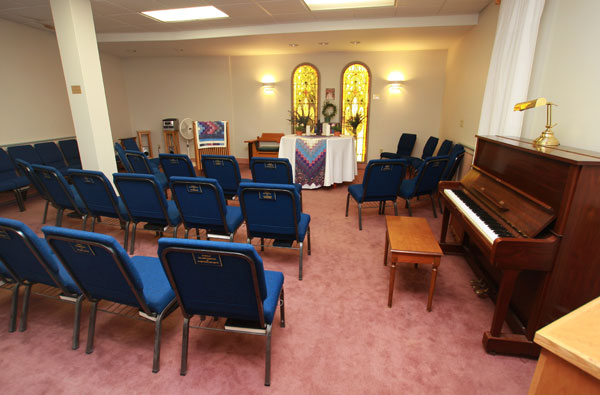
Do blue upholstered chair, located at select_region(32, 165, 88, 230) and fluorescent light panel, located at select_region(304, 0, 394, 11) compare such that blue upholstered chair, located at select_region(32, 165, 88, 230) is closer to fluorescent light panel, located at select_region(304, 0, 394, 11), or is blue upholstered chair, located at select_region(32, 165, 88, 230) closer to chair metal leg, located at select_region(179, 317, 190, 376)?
chair metal leg, located at select_region(179, 317, 190, 376)

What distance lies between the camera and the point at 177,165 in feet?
12.6

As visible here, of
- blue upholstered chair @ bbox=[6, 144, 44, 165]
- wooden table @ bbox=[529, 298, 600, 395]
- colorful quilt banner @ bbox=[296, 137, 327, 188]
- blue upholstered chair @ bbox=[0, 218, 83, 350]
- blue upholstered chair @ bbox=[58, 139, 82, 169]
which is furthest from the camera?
blue upholstered chair @ bbox=[58, 139, 82, 169]

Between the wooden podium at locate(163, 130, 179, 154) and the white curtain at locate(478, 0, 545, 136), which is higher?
the white curtain at locate(478, 0, 545, 136)

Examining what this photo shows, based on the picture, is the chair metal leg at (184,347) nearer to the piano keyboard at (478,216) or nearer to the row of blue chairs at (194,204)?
the row of blue chairs at (194,204)

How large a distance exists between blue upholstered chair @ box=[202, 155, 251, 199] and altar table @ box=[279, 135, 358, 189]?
179 cm

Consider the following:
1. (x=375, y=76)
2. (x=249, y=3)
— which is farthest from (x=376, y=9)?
(x=375, y=76)

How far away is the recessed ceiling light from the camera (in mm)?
4730

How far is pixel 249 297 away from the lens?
4.86 feet

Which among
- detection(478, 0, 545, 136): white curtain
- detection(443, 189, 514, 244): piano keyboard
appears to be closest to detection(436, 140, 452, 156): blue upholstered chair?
detection(478, 0, 545, 136): white curtain

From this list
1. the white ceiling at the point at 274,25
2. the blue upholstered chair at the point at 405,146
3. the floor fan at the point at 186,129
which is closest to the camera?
the white ceiling at the point at 274,25

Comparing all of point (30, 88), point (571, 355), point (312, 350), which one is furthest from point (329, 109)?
point (571, 355)

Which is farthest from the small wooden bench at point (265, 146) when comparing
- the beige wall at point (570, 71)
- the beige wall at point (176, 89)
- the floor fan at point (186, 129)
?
the beige wall at point (570, 71)

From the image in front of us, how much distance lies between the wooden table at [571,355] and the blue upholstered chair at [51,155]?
6651 mm

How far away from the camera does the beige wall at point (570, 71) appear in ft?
7.07
